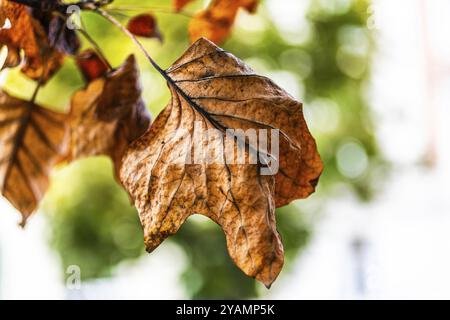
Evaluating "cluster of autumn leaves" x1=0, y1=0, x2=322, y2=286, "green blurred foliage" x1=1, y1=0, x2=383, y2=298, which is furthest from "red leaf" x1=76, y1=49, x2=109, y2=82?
"green blurred foliage" x1=1, y1=0, x2=383, y2=298

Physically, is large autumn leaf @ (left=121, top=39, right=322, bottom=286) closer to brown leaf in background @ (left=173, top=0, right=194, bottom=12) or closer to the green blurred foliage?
brown leaf in background @ (left=173, top=0, right=194, bottom=12)

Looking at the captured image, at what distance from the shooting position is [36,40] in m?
0.35

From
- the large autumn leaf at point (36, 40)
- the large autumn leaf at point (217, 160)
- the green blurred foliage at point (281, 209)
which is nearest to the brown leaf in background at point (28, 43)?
the large autumn leaf at point (36, 40)

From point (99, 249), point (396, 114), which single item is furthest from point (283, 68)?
point (99, 249)

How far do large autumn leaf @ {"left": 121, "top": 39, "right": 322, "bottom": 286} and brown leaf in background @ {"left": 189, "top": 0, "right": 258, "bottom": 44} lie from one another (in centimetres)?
19

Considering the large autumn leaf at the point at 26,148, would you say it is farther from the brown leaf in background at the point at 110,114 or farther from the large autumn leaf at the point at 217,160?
the large autumn leaf at the point at 217,160

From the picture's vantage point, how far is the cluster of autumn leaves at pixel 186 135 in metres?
0.24

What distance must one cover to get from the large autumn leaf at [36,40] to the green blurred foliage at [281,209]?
1.71 metres

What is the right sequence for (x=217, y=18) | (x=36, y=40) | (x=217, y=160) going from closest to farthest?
(x=217, y=160) < (x=36, y=40) < (x=217, y=18)

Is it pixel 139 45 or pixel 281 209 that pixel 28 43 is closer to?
pixel 139 45

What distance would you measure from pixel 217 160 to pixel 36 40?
0.59 ft

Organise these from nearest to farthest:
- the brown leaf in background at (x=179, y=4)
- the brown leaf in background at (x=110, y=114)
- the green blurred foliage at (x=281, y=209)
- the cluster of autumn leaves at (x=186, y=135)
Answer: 1. the cluster of autumn leaves at (x=186, y=135)
2. the brown leaf in background at (x=110, y=114)
3. the brown leaf in background at (x=179, y=4)
4. the green blurred foliage at (x=281, y=209)

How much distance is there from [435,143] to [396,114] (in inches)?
9.1

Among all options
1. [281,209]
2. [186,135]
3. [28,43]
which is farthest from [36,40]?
[281,209]
